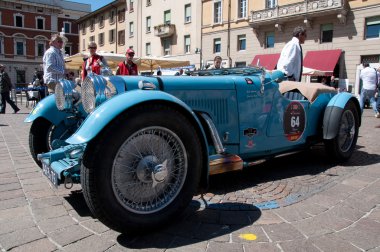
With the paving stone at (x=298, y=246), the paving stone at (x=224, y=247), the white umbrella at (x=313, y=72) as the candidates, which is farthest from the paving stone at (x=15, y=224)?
the white umbrella at (x=313, y=72)

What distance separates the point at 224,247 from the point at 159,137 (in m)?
0.91

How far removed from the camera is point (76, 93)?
3.37 metres

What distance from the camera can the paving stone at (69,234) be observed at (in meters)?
2.34

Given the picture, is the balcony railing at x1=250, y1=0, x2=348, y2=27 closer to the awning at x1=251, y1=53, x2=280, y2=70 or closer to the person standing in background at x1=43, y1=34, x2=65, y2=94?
the awning at x1=251, y1=53, x2=280, y2=70

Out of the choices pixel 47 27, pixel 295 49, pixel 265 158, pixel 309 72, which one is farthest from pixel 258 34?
pixel 47 27

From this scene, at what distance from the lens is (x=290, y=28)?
25359 mm

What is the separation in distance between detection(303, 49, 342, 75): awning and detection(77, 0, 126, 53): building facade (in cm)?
2658

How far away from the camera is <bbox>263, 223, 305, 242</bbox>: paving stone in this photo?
2.42 metres

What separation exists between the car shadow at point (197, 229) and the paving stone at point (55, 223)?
1.66ft

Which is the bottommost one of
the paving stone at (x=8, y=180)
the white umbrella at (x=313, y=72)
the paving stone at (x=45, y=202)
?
the paving stone at (x=45, y=202)

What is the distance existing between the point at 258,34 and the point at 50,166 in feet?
88.6

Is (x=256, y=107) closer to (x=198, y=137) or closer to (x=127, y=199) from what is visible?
(x=198, y=137)

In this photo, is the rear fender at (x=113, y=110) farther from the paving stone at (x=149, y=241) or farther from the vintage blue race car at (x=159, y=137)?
the paving stone at (x=149, y=241)

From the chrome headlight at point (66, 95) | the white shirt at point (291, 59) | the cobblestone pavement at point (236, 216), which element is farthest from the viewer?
the white shirt at point (291, 59)
